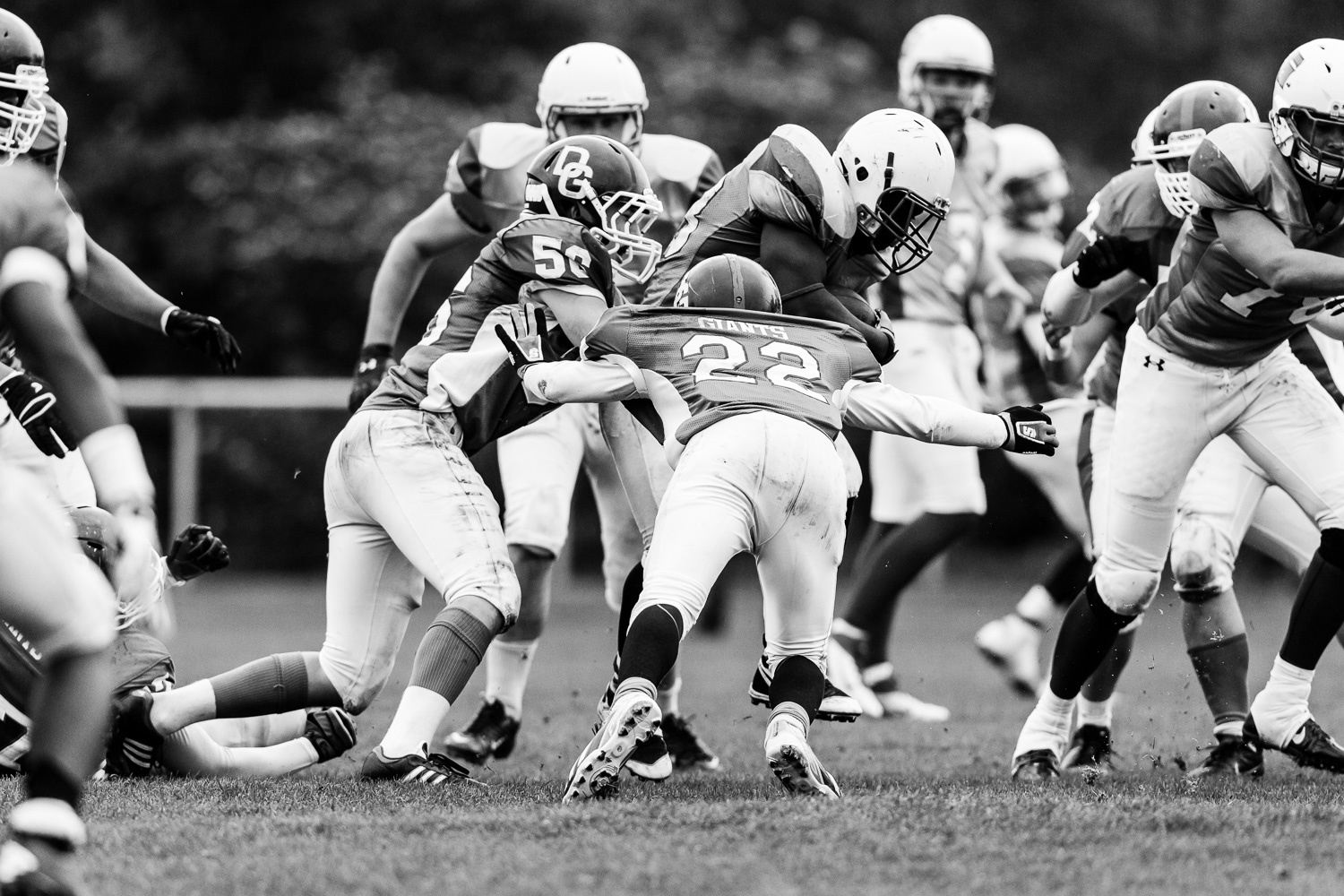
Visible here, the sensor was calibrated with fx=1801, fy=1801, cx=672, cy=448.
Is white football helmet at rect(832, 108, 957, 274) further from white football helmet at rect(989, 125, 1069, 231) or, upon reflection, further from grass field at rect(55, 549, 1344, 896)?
white football helmet at rect(989, 125, 1069, 231)

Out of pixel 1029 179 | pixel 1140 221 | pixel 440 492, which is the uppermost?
pixel 1029 179

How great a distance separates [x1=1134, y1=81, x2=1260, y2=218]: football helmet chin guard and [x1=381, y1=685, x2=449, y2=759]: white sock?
255 cm

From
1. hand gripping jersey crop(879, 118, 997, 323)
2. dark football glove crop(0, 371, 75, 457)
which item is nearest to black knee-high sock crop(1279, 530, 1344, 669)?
hand gripping jersey crop(879, 118, 997, 323)

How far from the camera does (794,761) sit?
4246mm

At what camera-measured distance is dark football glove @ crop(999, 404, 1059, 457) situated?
452cm

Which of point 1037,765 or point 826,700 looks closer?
point 826,700

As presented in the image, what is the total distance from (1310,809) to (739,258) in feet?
6.26

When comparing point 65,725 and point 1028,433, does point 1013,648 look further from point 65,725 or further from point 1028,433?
point 65,725

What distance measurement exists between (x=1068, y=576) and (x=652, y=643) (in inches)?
146

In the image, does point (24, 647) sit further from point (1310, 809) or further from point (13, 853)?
point (1310, 809)

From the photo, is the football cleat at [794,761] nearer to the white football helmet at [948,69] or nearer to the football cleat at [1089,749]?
the football cleat at [1089,749]

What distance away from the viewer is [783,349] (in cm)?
441

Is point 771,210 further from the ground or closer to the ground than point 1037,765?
further from the ground

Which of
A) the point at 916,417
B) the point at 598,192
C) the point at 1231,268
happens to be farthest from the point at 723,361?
the point at 1231,268
